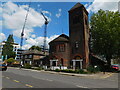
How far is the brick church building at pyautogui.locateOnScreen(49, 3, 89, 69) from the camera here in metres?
31.1

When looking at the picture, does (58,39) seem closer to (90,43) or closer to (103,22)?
(90,43)

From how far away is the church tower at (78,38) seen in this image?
101 ft

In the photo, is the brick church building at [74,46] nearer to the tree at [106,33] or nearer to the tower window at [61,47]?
the tower window at [61,47]

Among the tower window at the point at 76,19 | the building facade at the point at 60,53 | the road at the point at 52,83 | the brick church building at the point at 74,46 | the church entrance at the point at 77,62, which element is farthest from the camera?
the tower window at the point at 76,19

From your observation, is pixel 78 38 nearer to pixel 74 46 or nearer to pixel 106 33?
pixel 74 46

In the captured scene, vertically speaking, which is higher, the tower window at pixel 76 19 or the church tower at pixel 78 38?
the tower window at pixel 76 19

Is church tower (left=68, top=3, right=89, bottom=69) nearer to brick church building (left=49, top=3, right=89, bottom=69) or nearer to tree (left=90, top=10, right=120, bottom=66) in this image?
brick church building (left=49, top=3, right=89, bottom=69)

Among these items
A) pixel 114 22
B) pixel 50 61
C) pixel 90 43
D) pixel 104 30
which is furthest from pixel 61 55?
pixel 114 22

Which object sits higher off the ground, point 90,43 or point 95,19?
point 95,19

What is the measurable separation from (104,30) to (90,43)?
283 inches

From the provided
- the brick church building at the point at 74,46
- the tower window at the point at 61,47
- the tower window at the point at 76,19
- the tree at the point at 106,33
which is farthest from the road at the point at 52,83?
the tower window at the point at 76,19

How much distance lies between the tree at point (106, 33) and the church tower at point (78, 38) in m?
2.82

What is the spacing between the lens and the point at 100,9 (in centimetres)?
3250

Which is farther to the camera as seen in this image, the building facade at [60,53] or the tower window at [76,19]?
the tower window at [76,19]
